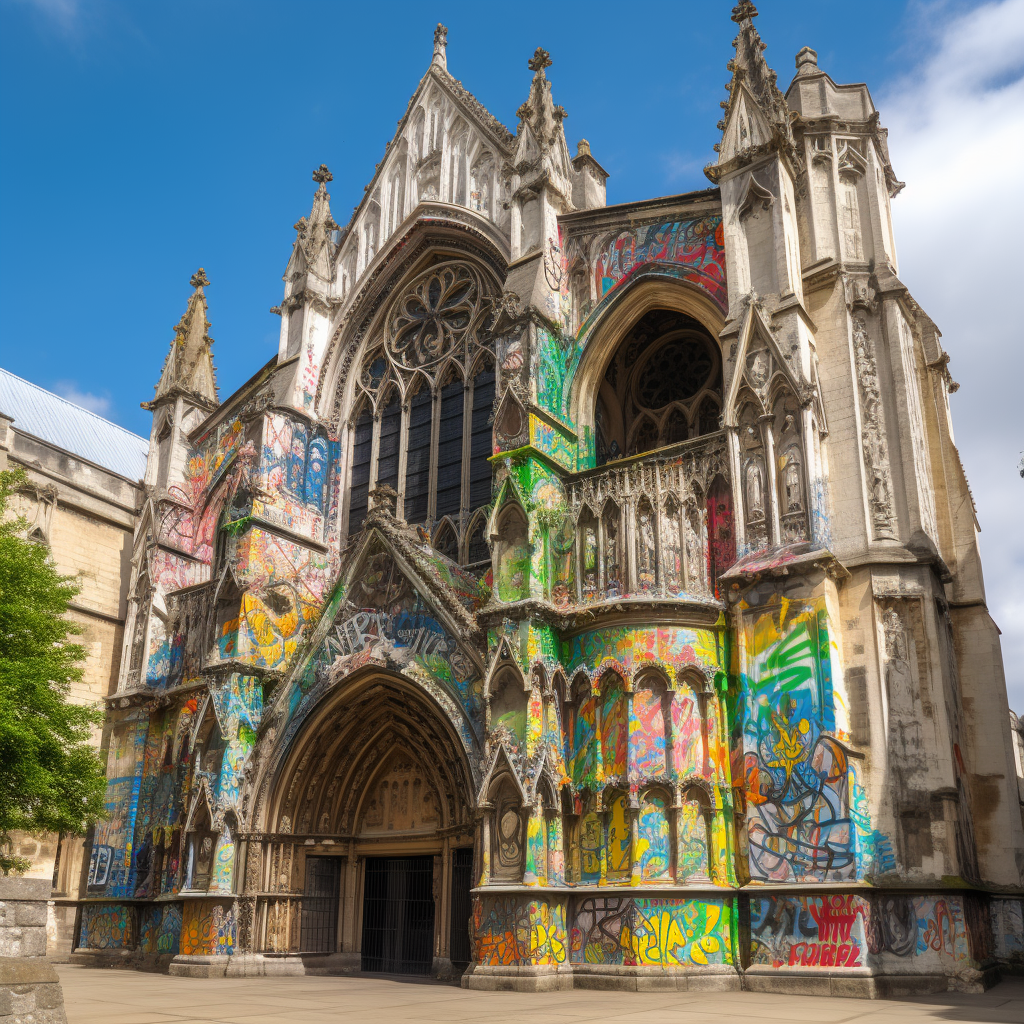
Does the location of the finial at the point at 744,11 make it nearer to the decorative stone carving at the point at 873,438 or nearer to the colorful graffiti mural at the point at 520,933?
the decorative stone carving at the point at 873,438

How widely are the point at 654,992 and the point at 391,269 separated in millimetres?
16633

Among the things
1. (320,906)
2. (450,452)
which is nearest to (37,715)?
(320,906)

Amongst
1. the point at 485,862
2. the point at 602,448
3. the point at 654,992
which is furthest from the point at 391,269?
the point at 654,992

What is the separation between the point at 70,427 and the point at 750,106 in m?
24.1

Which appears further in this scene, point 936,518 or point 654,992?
point 936,518

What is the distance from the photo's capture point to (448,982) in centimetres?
1546

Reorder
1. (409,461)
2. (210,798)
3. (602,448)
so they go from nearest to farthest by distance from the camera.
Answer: (210,798)
(602,448)
(409,461)

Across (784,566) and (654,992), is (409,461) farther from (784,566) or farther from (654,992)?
(654,992)

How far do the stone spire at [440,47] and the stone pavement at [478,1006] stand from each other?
20.6 m

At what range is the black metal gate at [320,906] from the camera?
1817 centimetres

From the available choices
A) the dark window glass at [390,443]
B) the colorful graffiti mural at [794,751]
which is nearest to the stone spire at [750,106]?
the colorful graffiti mural at [794,751]

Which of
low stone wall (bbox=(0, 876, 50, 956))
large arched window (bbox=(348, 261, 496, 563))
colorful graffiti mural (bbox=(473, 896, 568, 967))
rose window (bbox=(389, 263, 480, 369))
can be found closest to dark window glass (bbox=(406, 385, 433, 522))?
large arched window (bbox=(348, 261, 496, 563))

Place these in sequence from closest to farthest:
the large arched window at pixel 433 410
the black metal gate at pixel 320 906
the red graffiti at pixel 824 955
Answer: the red graffiti at pixel 824 955 → the black metal gate at pixel 320 906 → the large arched window at pixel 433 410

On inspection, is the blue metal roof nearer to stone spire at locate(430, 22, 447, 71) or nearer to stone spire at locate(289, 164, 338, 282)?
stone spire at locate(289, 164, 338, 282)
